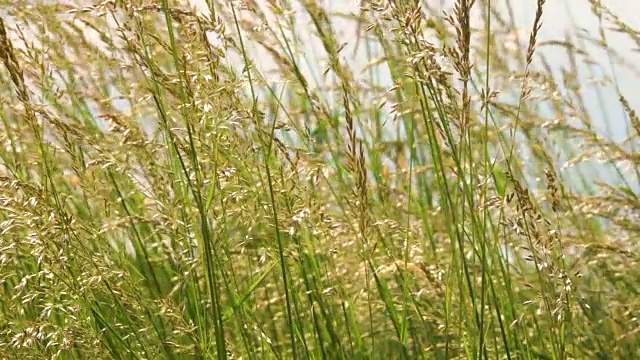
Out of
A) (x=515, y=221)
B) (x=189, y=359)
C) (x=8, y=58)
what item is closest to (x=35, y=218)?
(x=8, y=58)

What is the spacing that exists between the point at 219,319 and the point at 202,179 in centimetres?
25

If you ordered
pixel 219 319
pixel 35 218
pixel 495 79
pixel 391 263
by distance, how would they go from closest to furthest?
pixel 219 319, pixel 35 218, pixel 391 263, pixel 495 79

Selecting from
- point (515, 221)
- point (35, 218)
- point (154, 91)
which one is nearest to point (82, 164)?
point (35, 218)

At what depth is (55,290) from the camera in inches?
75.5

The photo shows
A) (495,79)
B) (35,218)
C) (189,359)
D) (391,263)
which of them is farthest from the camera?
(495,79)

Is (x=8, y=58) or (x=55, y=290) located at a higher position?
(x=8, y=58)

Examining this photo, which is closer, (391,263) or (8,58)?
(8,58)

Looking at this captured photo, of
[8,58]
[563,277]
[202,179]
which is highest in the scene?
[8,58]

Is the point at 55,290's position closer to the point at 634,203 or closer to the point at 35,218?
the point at 35,218

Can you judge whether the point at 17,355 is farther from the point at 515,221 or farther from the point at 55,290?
the point at 515,221

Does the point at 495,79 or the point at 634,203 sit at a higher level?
the point at 495,79

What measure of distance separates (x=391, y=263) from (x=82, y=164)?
0.66 meters

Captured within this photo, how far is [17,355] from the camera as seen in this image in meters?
2.06

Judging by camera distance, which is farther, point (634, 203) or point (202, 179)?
point (634, 203)
